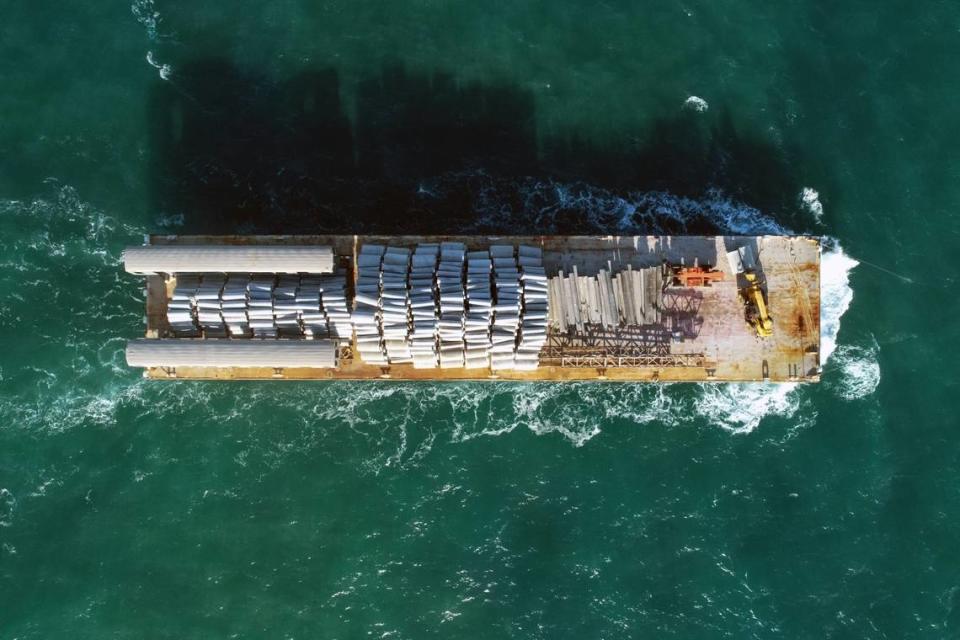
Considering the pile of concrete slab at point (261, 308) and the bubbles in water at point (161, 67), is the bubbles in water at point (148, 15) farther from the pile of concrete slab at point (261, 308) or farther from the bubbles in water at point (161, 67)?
the pile of concrete slab at point (261, 308)

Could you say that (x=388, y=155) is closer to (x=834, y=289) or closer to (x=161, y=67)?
(x=161, y=67)

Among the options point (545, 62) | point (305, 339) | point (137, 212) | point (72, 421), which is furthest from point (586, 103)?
point (72, 421)

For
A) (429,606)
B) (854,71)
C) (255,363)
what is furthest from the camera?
(854,71)

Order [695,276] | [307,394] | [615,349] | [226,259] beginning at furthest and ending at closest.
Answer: [307,394], [615,349], [695,276], [226,259]

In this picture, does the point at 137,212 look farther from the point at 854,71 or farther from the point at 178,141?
the point at 854,71

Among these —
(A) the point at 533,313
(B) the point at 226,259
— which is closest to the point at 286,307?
(B) the point at 226,259
